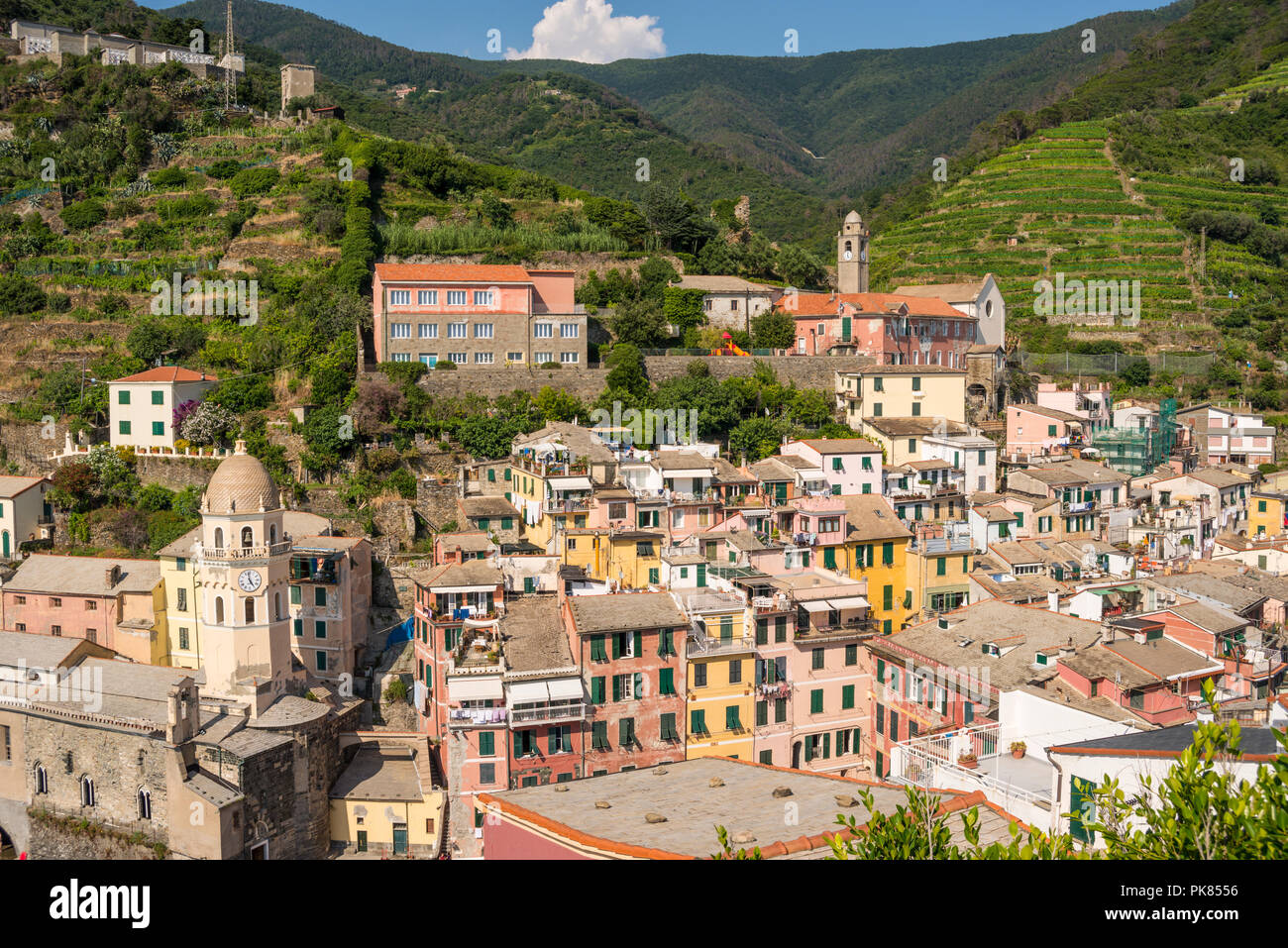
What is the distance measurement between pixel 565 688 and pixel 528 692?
3.05 feet

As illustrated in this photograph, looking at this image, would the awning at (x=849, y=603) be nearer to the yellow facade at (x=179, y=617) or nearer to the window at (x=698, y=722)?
the window at (x=698, y=722)

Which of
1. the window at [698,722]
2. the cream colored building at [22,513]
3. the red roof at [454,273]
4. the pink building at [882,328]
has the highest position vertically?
the red roof at [454,273]

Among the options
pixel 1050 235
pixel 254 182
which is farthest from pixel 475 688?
pixel 1050 235

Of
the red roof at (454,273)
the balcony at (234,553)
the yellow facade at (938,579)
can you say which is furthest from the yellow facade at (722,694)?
the red roof at (454,273)

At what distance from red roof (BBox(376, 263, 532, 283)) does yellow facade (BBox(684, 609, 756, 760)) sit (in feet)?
73.8

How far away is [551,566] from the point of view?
35.2 metres

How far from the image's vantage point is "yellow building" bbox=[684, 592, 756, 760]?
99.7 ft

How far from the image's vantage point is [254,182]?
6038 centimetres

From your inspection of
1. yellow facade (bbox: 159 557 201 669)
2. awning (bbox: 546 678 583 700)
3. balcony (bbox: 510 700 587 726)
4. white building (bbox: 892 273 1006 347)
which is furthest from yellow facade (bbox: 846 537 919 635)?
white building (bbox: 892 273 1006 347)

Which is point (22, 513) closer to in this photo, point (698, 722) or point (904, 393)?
point (698, 722)

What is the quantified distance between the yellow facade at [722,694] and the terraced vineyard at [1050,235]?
45882 mm

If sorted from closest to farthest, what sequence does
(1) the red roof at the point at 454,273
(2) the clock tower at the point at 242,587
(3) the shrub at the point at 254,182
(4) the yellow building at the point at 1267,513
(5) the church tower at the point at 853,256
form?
(2) the clock tower at the point at 242,587 < (1) the red roof at the point at 454,273 < (4) the yellow building at the point at 1267,513 < (3) the shrub at the point at 254,182 < (5) the church tower at the point at 853,256

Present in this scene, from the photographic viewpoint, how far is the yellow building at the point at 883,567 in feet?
124

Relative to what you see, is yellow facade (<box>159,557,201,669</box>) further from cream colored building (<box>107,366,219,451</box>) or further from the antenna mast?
the antenna mast
